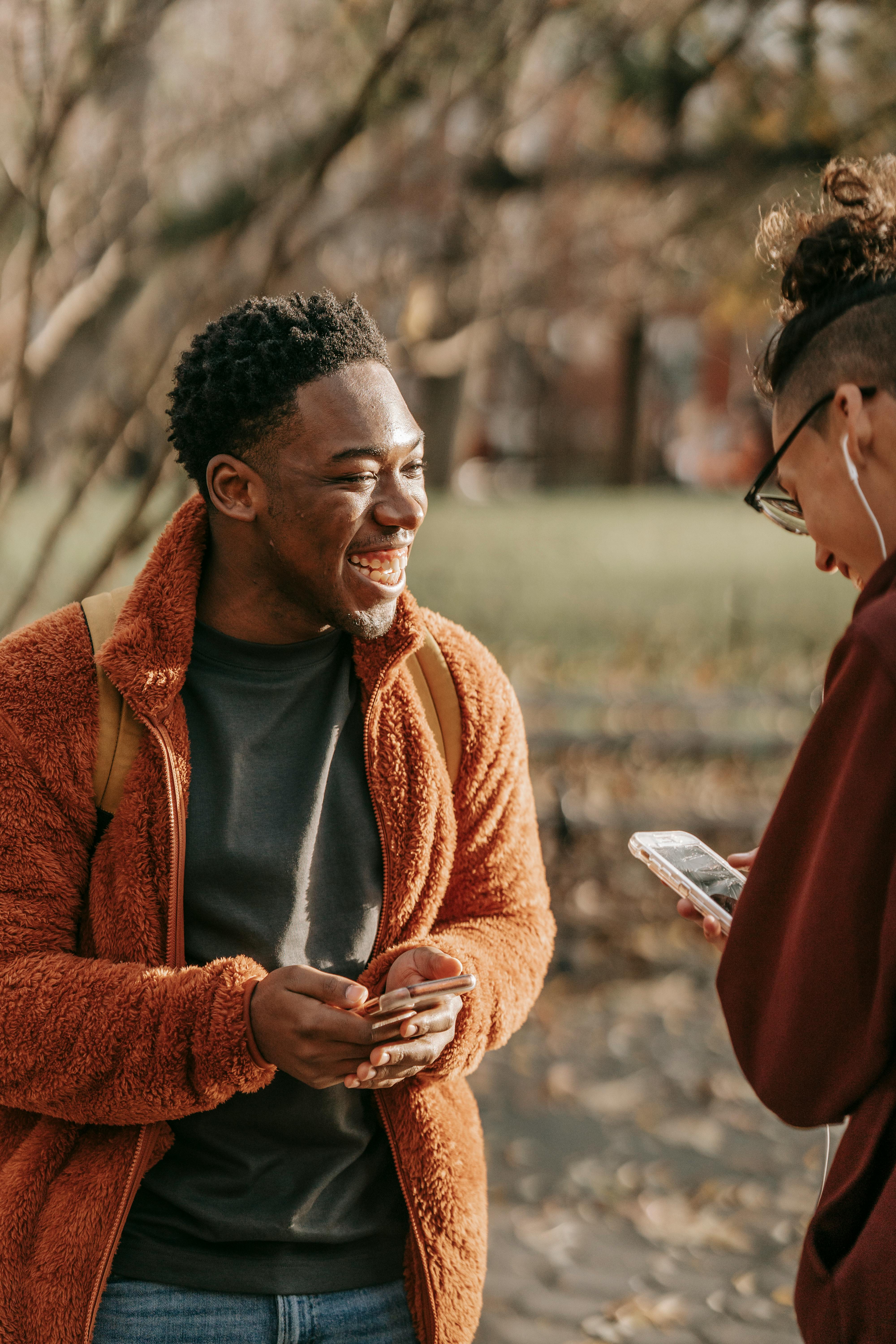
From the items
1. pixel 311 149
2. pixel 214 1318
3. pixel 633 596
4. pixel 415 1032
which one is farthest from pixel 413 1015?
pixel 633 596

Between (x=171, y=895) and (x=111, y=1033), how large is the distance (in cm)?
22

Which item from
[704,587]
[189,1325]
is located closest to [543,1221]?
[189,1325]

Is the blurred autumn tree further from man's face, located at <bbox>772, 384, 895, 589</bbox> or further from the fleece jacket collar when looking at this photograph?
man's face, located at <bbox>772, 384, 895, 589</bbox>

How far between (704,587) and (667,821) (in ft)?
19.3

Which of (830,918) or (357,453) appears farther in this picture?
(357,453)

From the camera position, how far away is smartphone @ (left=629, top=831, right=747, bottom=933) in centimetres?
204

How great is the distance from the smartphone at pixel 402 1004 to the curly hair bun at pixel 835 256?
3.09 ft

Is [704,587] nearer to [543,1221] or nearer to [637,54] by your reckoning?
[637,54]

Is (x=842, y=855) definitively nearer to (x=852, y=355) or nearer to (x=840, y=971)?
(x=840, y=971)

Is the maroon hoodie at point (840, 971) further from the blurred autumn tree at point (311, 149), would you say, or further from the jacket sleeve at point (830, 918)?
the blurred autumn tree at point (311, 149)

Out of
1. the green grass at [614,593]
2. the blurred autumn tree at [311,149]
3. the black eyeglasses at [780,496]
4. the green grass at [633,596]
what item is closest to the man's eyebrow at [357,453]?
the black eyeglasses at [780,496]

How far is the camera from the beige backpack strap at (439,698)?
A: 2.16 meters

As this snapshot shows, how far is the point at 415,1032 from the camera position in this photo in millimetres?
1799

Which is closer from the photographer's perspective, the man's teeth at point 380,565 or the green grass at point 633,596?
the man's teeth at point 380,565
